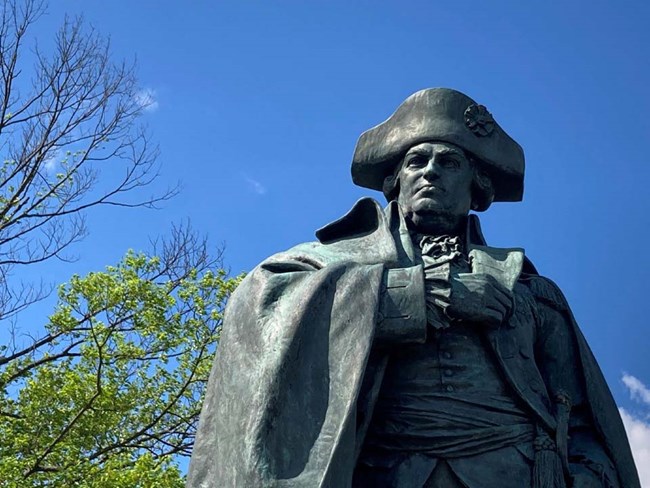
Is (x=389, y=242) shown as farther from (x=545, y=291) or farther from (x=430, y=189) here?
(x=545, y=291)

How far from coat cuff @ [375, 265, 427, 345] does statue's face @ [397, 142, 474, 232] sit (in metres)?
0.54

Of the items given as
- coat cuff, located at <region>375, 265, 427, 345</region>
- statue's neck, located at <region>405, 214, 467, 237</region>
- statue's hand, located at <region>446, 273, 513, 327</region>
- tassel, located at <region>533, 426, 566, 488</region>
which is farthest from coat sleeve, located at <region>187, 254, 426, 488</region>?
tassel, located at <region>533, 426, 566, 488</region>

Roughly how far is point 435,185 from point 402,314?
0.74 m

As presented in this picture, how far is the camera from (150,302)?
524 inches

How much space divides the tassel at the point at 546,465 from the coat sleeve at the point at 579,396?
0.09m

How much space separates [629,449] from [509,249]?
93 cm

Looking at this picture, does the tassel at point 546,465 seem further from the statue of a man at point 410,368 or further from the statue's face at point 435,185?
the statue's face at point 435,185

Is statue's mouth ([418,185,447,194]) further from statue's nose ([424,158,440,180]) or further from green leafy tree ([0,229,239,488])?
green leafy tree ([0,229,239,488])

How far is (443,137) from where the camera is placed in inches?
169

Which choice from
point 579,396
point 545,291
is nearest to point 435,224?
point 545,291

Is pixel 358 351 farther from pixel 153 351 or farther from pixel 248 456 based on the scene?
pixel 153 351

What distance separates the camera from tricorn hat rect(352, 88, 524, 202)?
432 centimetres

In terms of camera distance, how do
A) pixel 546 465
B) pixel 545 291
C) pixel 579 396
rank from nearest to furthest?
pixel 546 465 → pixel 579 396 → pixel 545 291

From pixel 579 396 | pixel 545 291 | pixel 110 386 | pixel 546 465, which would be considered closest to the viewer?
pixel 546 465
